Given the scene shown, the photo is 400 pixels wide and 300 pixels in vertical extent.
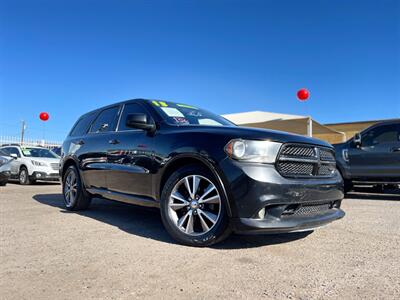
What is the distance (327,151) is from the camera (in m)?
4.06

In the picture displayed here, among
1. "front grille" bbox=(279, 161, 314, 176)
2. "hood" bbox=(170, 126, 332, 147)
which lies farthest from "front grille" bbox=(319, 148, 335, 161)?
"front grille" bbox=(279, 161, 314, 176)

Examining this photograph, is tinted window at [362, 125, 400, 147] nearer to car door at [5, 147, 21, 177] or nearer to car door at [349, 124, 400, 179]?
car door at [349, 124, 400, 179]

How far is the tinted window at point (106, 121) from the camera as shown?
17.4ft

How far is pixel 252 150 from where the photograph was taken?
3.31 m

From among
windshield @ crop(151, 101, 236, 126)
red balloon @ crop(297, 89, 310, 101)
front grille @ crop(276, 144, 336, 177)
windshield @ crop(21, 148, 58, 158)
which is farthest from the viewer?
red balloon @ crop(297, 89, 310, 101)

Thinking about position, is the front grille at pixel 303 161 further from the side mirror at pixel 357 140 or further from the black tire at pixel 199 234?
the side mirror at pixel 357 140

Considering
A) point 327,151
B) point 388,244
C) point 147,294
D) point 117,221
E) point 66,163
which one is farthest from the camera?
point 66,163

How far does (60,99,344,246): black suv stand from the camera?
10.5ft

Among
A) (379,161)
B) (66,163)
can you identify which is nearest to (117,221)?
(66,163)

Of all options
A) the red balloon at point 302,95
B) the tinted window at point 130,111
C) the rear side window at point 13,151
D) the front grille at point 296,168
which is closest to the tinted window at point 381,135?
the front grille at point 296,168

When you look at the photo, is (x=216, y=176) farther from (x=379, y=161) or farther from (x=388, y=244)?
(x=379, y=161)

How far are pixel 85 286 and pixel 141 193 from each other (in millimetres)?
1861

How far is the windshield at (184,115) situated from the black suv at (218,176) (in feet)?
0.05

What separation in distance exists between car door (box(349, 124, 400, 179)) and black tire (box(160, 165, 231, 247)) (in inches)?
232
